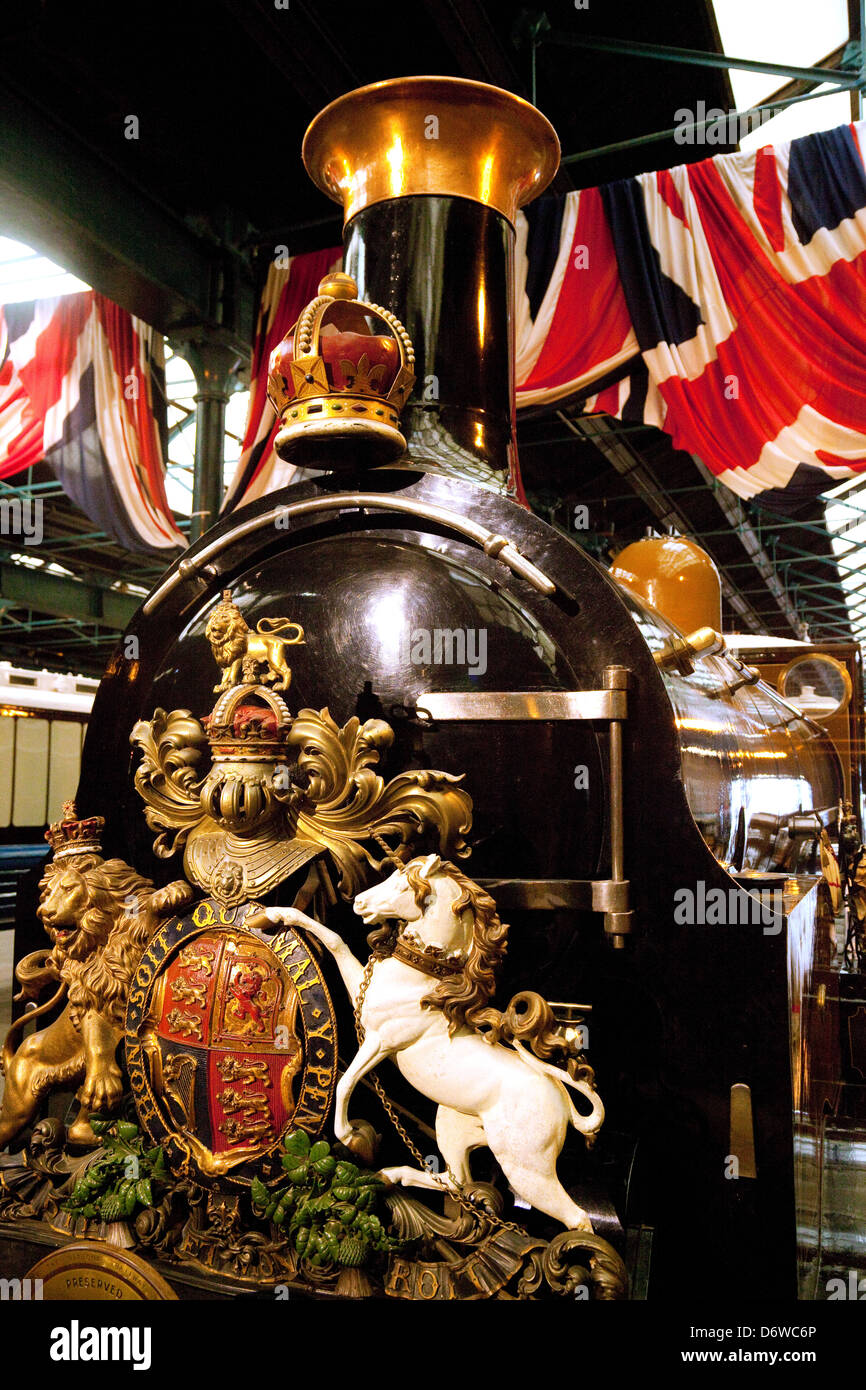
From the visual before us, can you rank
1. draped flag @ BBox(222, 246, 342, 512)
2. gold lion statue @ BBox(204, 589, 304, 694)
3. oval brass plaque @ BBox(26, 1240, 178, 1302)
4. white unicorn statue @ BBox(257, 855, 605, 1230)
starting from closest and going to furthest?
white unicorn statue @ BBox(257, 855, 605, 1230) < oval brass plaque @ BBox(26, 1240, 178, 1302) < gold lion statue @ BBox(204, 589, 304, 694) < draped flag @ BBox(222, 246, 342, 512)

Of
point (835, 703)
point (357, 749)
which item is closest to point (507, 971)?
point (357, 749)

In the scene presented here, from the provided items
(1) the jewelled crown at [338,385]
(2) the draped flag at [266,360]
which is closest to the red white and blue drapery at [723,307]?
(2) the draped flag at [266,360]

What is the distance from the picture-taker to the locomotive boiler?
1.78m

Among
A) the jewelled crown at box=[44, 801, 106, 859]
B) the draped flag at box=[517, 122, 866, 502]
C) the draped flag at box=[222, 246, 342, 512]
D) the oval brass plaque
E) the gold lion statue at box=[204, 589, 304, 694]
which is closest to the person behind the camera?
the oval brass plaque

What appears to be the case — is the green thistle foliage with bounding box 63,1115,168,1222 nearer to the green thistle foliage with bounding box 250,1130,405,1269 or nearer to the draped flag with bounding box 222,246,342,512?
the green thistle foliage with bounding box 250,1130,405,1269

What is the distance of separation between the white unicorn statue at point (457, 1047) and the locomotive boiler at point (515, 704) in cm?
13

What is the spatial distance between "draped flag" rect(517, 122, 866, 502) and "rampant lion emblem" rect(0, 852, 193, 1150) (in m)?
3.37

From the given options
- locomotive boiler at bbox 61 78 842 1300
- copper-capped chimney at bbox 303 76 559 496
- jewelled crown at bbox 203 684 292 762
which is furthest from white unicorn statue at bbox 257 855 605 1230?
copper-capped chimney at bbox 303 76 559 496

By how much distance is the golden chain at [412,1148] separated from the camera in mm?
1756

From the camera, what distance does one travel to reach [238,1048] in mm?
1859

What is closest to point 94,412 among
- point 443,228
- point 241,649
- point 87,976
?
point 443,228

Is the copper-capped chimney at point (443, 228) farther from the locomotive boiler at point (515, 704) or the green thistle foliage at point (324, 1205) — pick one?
the green thistle foliage at point (324, 1205)

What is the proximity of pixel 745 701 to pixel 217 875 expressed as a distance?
A: 2.44 metres
